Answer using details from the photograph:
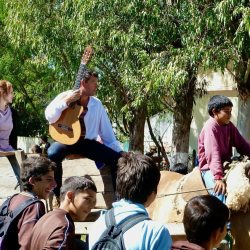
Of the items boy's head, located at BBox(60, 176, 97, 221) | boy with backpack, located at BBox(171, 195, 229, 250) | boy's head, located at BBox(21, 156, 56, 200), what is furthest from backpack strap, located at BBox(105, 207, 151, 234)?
boy's head, located at BBox(21, 156, 56, 200)

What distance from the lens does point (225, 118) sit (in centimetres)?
487

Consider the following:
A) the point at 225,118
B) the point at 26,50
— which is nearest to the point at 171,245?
the point at 225,118

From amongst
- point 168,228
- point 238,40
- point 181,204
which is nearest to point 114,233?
point 168,228

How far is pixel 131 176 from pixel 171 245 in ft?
1.57

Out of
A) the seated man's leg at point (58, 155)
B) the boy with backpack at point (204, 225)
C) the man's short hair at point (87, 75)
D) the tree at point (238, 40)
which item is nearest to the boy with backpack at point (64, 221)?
the boy with backpack at point (204, 225)

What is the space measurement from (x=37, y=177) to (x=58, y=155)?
50.6 inches

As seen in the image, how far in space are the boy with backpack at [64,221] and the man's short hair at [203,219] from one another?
29.3 inches

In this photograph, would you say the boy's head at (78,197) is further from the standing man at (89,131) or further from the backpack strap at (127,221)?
the standing man at (89,131)

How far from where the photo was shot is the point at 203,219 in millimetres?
2758

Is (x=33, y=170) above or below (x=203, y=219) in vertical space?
above

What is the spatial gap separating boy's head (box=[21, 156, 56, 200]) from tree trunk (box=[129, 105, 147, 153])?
10275 millimetres

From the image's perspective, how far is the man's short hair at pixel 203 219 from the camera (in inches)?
107

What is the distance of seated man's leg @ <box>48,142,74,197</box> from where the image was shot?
499cm

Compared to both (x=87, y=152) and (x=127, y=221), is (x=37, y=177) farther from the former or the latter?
(x=87, y=152)
